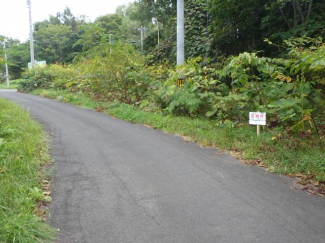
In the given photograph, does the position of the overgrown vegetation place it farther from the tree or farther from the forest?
the tree

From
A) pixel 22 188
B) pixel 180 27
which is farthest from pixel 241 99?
pixel 22 188

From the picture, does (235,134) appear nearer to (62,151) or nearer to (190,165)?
(190,165)

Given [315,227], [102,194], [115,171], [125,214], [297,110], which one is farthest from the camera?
[297,110]

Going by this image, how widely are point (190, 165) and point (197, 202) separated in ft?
4.81

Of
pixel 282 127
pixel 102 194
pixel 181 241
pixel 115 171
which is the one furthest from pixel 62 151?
pixel 282 127

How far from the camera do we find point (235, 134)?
6469 mm

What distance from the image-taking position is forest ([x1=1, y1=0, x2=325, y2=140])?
5.81 meters

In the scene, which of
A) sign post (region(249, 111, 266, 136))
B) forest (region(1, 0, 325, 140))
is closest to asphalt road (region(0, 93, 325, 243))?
sign post (region(249, 111, 266, 136))

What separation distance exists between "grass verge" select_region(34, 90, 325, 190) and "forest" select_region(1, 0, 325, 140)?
0.32 m

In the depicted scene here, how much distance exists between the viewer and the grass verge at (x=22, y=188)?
3057 millimetres

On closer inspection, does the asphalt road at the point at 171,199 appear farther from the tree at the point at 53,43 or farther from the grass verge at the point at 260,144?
the tree at the point at 53,43

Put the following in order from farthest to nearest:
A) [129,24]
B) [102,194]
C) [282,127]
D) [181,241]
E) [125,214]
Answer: [129,24]
[282,127]
[102,194]
[125,214]
[181,241]

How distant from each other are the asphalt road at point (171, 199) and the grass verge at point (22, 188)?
0.23m

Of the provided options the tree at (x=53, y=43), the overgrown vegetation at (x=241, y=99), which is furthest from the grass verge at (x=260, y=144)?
the tree at (x=53, y=43)
